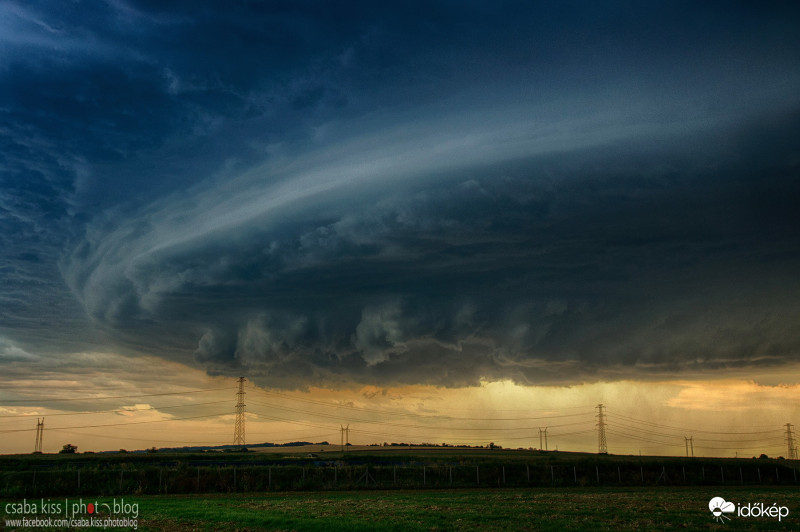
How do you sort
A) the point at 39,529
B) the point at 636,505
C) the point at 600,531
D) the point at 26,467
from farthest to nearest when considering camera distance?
the point at 26,467 < the point at 636,505 < the point at 39,529 < the point at 600,531

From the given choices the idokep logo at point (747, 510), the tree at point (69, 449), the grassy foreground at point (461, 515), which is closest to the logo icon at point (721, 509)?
the idokep logo at point (747, 510)

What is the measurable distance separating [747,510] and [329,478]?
188ft

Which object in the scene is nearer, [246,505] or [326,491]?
[246,505]

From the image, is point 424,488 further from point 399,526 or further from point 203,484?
point 399,526

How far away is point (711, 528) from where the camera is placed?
1383 inches

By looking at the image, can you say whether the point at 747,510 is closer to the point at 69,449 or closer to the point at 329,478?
the point at 329,478

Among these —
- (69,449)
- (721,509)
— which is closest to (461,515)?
(721,509)

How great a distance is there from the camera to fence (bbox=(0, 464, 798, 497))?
3014 inches

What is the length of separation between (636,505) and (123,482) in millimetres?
65307

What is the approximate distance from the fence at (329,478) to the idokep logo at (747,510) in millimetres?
41654

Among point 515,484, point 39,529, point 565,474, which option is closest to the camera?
point 39,529

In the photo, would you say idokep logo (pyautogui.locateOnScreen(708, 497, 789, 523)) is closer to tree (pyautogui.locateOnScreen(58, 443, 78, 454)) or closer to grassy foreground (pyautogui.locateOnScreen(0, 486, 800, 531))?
grassy foreground (pyautogui.locateOnScreen(0, 486, 800, 531))

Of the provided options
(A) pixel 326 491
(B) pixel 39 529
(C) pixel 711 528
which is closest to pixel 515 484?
(A) pixel 326 491

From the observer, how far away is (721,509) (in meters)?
44.3
